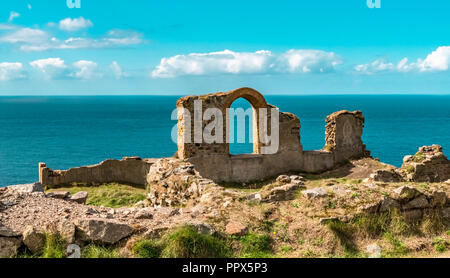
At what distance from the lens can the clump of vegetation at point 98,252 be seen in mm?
6666

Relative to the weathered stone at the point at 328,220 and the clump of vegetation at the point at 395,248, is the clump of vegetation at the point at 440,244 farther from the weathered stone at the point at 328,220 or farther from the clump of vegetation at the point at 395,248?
the weathered stone at the point at 328,220

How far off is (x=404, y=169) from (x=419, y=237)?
978cm

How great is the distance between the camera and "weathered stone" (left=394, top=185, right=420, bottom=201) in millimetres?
8742

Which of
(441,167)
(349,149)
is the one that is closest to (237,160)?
(349,149)

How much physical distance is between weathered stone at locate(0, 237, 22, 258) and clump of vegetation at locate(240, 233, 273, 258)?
3.29m

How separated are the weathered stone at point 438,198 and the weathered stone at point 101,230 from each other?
5.72 meters

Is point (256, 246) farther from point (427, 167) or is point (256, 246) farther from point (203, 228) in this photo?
point (427, 167)

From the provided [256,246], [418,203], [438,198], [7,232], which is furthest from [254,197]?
[7,232]

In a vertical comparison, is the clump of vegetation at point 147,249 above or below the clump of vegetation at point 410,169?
below

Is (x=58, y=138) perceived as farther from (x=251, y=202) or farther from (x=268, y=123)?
(x=251, y=202)

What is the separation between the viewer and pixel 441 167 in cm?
1798

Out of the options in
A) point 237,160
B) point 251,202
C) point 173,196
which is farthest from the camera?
point 237,160

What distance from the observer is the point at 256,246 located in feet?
24.3

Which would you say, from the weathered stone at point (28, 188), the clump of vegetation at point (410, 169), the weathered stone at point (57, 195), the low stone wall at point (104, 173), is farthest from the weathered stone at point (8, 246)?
the low stone wall at point (104, 173)
